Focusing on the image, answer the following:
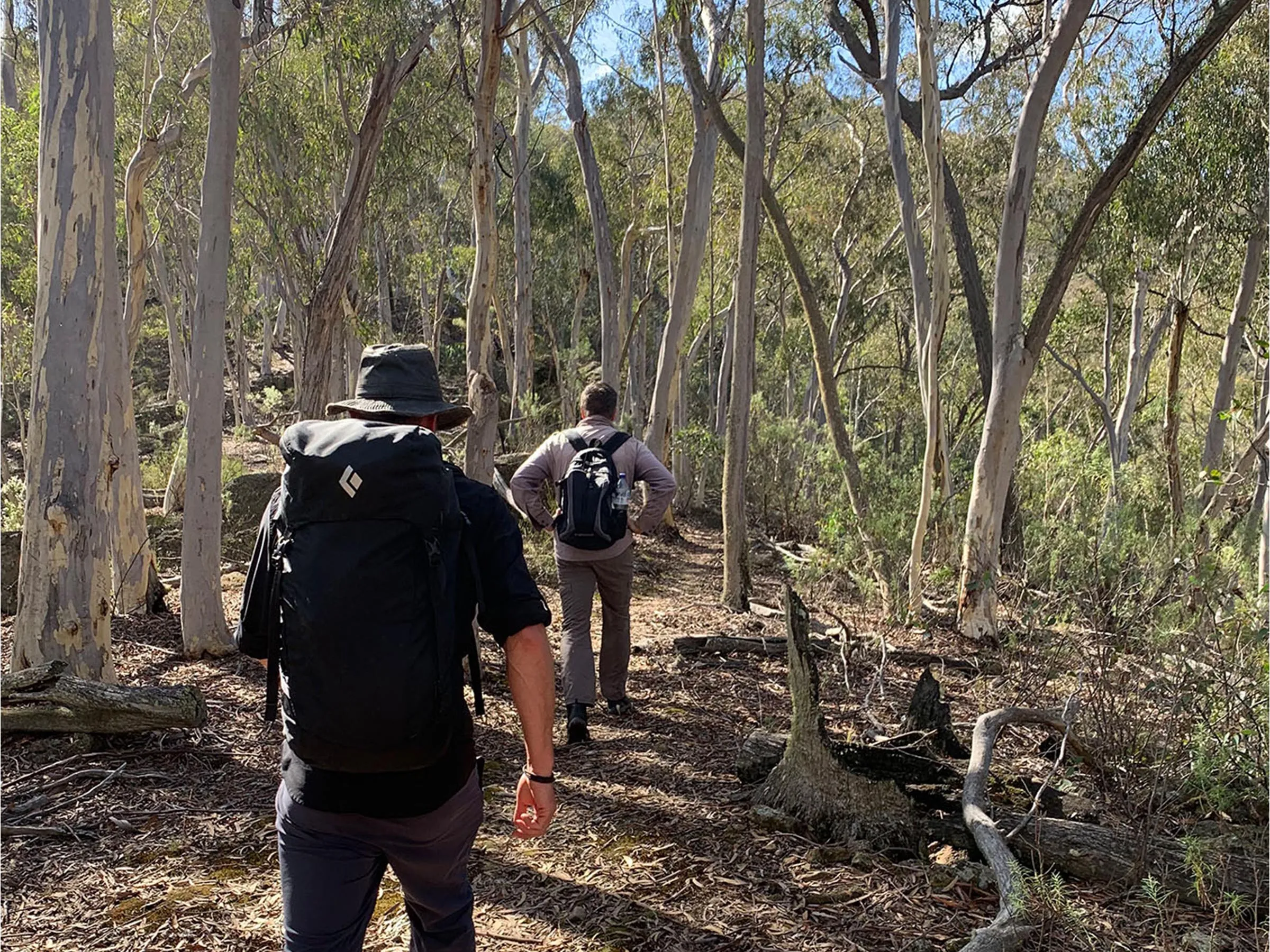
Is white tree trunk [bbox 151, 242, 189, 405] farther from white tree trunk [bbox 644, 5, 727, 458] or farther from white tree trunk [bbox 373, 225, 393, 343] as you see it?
white tree trunk [bbox 644, 5, 727, 458]

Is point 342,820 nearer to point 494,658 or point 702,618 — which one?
point 494,658

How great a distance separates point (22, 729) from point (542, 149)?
799 inches

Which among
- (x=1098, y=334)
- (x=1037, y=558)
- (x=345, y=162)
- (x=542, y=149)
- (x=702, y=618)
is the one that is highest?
(x=542, y=149)

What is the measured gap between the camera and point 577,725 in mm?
4375

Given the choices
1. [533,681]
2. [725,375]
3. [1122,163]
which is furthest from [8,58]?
[533,681]

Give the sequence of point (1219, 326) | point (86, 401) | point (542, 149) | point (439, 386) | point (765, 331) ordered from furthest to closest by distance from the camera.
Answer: point (765, 331) < point (542, 149) < point (1219, 326) < point (86, 401) < point (439, 386)

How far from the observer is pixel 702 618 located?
24.5 ft

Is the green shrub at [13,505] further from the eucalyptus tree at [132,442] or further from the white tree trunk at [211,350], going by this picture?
the white tree trunk at [211,350]

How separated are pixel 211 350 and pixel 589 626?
2.89m

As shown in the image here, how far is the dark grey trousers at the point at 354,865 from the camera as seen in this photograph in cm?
173

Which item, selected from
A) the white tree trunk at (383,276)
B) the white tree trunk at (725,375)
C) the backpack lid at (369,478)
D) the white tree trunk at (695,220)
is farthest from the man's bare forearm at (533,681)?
the white tree trunk at (383,276)

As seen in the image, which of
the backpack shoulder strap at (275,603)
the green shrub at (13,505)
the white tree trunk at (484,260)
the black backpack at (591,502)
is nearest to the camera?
the backpack shoulder strap at (275,603)

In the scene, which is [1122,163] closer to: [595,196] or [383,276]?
[595,196]

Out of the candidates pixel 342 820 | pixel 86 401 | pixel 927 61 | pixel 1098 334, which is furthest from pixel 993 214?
pixel 342 820
